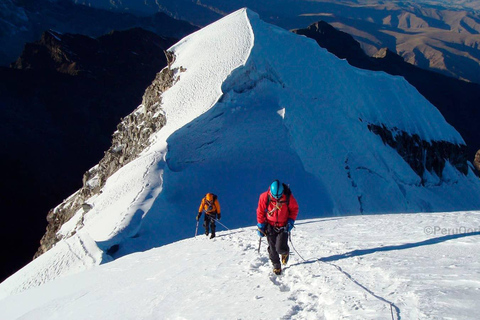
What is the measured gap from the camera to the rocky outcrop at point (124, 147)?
1977cm

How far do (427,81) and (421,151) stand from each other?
87.4 m

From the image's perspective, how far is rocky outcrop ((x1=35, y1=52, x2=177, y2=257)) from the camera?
64.8 feet

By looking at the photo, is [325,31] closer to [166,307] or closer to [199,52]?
[199,52]

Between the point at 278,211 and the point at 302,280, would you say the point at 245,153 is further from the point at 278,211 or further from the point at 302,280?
the point at 302,280

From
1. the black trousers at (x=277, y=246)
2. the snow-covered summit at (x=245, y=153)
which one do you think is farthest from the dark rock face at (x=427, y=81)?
the black trousers at (x=277, y=246)

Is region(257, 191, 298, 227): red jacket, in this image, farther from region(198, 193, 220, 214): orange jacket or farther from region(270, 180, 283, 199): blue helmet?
region(198, 193, 220, 214): orange jacket

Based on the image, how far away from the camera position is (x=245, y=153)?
16.4 meters

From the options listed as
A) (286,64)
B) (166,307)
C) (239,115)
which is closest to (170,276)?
(166,307)

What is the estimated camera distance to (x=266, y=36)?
21312 millimetres

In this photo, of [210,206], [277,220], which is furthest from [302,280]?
[210,206]

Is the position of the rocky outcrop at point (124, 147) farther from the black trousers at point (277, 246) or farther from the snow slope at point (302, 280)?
the black trousers at point (277, 246)

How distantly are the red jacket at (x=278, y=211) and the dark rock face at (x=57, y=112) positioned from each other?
37074 millimetres

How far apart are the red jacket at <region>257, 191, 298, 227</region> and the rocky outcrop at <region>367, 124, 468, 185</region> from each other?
18315 millimetres

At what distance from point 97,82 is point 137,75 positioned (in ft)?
26.4
